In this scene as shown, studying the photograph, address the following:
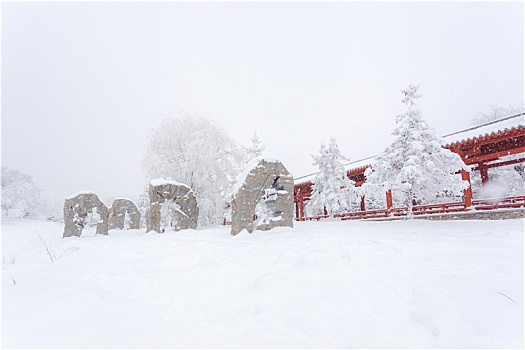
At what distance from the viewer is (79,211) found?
13477 mm

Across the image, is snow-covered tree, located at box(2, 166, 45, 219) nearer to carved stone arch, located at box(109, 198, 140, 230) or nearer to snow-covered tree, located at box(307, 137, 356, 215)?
carved stone arch, located at box(109, 198, 140, 230)

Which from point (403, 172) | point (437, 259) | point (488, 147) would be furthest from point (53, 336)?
point (488, 147)

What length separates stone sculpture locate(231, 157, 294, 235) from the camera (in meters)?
8.27

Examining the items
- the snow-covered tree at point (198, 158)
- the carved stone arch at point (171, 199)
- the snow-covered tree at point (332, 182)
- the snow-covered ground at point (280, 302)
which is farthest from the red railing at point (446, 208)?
the carved stone arch at point (171, 199)

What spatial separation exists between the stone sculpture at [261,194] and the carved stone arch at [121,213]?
13599mm

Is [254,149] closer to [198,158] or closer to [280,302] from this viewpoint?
[198,158]

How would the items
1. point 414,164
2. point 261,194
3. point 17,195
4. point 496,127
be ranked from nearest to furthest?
point 414,164 < point 261,194 < point 496,127 < point 17,195

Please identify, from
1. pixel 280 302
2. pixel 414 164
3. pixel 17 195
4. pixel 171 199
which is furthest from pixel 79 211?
pixel 414 164

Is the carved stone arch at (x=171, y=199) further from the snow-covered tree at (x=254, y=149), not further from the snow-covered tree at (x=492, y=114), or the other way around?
the snow-covered tree at (x=492, y=114)

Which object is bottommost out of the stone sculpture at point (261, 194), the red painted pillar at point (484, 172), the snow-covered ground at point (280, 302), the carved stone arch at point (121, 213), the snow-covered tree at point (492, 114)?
the carved stone arch at point (121, 213)

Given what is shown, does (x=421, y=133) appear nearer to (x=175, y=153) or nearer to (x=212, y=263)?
(x=212, y=263)

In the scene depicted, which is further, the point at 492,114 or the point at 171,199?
the point at 492,114

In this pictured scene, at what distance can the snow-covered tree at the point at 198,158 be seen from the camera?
15.8 m

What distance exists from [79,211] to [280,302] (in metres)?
14.5
